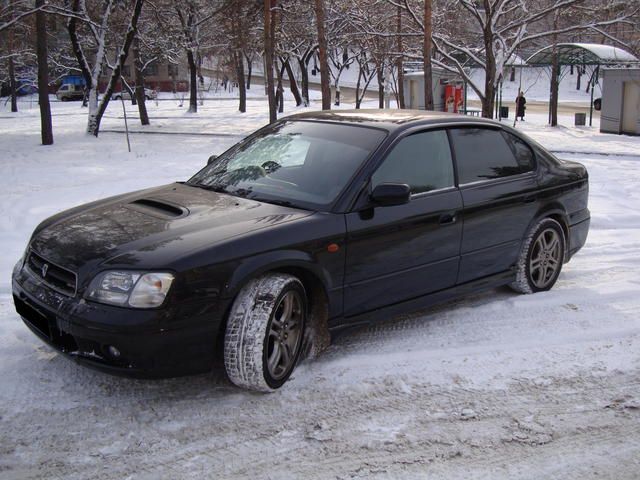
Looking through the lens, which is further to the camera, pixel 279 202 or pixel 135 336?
pixel 279 202

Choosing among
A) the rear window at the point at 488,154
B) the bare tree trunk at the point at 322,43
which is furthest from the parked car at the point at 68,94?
the rear window at the point at 488,154

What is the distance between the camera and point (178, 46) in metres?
33.2

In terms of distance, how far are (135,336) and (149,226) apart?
29.0 inches

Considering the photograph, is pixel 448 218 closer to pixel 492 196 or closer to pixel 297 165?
pixel 492 196

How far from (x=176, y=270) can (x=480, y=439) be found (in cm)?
171

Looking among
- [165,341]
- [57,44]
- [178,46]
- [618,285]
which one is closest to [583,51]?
[178,46]

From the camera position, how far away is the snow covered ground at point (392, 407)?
3.15m

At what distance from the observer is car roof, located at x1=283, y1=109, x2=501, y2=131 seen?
15.4 feet

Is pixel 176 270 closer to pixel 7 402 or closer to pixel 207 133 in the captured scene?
pixel 7 402

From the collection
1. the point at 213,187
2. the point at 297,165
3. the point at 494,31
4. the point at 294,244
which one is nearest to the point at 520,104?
the point at 494,31

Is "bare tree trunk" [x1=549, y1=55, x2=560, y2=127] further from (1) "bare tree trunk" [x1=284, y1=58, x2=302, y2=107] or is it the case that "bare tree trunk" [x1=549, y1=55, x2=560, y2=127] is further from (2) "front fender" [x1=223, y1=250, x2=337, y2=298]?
(2) "front fender" [x1=223, y1=250, x2=337, y2=298]

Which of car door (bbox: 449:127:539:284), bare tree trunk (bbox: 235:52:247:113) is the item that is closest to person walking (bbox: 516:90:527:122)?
bare tree trunk (bbox: 235:52:247:113)

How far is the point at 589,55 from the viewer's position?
27.7m

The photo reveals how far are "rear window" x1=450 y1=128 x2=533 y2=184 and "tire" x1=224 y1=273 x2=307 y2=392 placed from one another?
169cm
